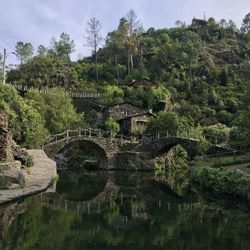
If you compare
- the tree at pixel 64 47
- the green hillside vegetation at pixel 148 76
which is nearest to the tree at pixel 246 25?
the green hillside vegetation at pixel 148 76

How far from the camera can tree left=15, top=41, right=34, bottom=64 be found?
98.1m

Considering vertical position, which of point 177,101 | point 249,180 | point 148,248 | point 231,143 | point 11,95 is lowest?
point 148,248

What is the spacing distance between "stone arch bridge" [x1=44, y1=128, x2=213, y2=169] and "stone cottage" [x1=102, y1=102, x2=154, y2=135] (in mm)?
5564

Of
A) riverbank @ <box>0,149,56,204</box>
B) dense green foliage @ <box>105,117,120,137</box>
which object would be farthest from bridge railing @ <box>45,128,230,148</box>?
riverbank @ <box>0,149,56,204</box>

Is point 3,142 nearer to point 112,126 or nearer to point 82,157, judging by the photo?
point 82,157

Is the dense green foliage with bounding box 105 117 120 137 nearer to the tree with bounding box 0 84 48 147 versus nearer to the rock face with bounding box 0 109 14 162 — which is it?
the tree with bounding box 0 84 48 147

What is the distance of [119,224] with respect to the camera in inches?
749

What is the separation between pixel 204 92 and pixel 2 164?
2320 inches

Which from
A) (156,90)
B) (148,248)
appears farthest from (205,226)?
(156,90)

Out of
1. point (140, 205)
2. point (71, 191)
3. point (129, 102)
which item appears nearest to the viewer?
point (140, 205)

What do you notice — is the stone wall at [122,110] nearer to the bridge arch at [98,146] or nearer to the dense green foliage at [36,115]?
the dense green foliage at [36,115]

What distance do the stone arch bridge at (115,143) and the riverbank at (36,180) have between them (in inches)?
347

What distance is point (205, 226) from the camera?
1819 cm

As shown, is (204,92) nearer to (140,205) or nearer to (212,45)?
(212,45)
